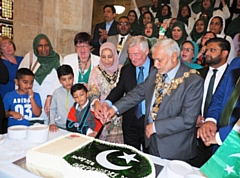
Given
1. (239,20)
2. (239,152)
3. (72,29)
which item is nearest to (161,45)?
(239,152)

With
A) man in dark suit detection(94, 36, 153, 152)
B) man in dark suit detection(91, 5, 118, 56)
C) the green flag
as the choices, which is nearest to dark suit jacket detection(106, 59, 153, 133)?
man in dark suit detection(94, 36, 153, 152)

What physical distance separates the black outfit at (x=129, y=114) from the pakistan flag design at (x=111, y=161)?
103cm

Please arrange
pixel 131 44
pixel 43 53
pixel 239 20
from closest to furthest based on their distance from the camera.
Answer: pixel 131 44 → pixel 43 53 → pixel 239 20

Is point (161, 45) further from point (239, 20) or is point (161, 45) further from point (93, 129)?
point (239, 20)

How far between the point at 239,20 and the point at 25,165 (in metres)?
5.22

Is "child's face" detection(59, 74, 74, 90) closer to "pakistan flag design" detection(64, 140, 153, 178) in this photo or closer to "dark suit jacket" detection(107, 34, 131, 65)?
"dark suit jacket" detection(107, 34, 131, 65)

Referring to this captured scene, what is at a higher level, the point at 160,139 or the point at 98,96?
the point at 98,96

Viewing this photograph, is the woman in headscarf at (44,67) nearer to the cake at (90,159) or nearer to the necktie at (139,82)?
the necktie at (139,82)

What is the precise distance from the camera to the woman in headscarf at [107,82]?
2852 mm

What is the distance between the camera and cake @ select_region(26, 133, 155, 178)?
1282 mm

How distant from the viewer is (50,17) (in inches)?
177

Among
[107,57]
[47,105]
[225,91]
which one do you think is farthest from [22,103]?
[225,91]

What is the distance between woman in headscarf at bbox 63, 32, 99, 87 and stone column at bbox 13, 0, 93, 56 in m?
1.36

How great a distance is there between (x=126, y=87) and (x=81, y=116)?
0.59 metres
